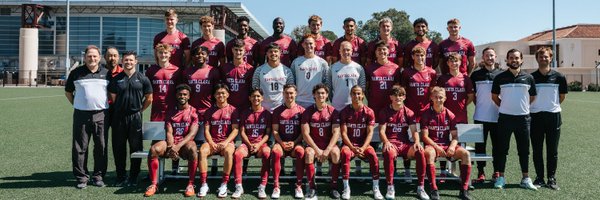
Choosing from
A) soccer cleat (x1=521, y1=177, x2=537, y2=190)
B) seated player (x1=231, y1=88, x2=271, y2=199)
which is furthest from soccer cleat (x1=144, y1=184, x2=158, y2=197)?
soccer cleat (x1=521, y1=177, x2=537, y2=190)

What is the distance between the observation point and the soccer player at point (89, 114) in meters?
5.75

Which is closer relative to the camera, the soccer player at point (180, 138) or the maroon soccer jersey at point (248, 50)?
the soccer player at point (180, 138)

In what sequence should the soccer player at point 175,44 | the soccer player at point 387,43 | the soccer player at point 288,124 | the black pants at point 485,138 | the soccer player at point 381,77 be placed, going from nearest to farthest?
1. the soccer player at point 288,124
2. the black pants at point 485,138
3. the soccer player at point 381,77
4. the soccer player at point 387,43
5. the soccer player at point 175,44

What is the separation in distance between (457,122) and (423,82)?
0.69 metres

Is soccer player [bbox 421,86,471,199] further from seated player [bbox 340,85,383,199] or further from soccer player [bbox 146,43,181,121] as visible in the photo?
soccer player [bbox 146,43,181,121]

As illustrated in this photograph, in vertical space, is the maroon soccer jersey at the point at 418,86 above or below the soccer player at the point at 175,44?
below

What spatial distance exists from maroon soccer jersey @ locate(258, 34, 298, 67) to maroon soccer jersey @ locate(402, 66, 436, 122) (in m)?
1.62

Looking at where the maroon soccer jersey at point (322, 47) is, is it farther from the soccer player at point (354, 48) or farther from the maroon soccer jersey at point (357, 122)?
the maroon soccer jersey at point (357, 122)

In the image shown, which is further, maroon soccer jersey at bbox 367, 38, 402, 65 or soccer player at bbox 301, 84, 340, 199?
maroon soccer jersey at bbox 367, 38, 402, 65

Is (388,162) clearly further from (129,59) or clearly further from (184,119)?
(129,59)

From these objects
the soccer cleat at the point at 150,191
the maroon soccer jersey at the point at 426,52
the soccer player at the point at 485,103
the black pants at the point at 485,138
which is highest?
the maroon soccer jersey at the point at 426,52

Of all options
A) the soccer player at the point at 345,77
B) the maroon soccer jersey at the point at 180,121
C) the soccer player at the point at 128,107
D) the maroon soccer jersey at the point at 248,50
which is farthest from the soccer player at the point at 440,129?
the soccer player at the point at 128,107

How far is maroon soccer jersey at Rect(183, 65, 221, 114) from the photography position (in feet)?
20.0

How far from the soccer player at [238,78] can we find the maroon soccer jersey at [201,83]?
0.14 metres
